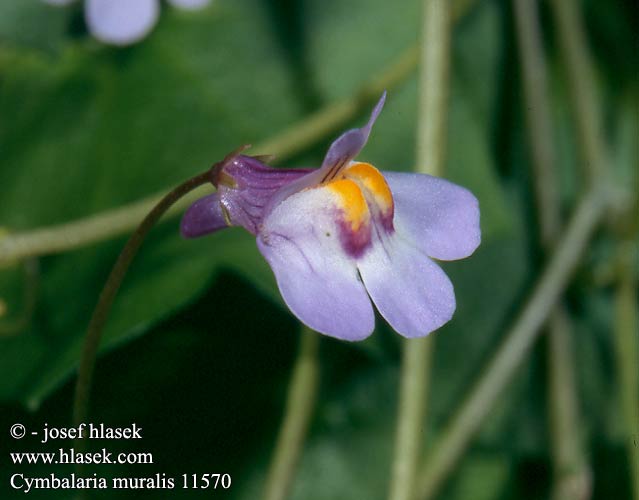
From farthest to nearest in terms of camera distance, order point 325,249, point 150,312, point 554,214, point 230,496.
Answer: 1. point 554,214
2. point 230,496
3. point 150,312
4. point 325,249

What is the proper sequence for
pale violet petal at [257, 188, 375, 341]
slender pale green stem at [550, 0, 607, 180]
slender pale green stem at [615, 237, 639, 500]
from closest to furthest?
1. pale violet petal at [257, 188, 375, 341]
2. slender pale green stem at [615, 237, 639, 500]
3. slender pale green stem at [550, 0, 607, 180]

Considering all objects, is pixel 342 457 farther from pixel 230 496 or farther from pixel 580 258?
pixel 580 258

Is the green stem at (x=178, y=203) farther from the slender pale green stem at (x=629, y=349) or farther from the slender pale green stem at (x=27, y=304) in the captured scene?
the slender pale green stem at (x=629, y=349)

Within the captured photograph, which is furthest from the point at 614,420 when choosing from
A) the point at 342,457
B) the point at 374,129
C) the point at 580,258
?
the point at 374,129

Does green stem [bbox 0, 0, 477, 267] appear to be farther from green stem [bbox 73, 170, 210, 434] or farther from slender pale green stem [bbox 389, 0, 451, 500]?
green stem [bbox 73, 170, 210, 434]

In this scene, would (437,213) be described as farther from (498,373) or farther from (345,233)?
(498,373)

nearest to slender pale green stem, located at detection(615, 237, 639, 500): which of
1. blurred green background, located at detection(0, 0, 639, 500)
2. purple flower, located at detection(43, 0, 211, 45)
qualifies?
blurred green background, located at detection(0, 0, 639, 500)
